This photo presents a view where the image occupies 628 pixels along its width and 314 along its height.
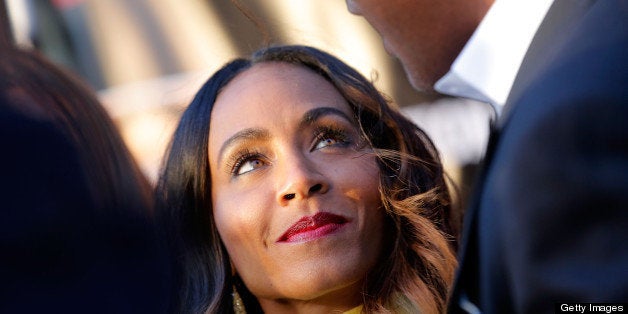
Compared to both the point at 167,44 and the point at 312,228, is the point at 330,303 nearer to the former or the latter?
the point at 312,228

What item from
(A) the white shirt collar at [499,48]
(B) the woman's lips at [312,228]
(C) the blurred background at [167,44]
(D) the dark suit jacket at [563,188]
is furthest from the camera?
(C) the blurred background at [167,44]

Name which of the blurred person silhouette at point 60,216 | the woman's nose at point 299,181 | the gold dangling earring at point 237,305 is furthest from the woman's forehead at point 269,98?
the blurred person silhouette at point 60,216

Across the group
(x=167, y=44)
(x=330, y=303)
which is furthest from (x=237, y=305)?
(x=167, y=44)

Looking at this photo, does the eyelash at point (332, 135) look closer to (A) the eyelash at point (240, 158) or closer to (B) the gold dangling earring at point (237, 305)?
(A) the eyelash at point (240, 158)

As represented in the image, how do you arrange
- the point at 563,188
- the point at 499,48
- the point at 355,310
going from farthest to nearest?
the point at 355,310, the point at 499,48, the point at 563,188

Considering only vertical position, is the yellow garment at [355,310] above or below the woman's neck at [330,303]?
below

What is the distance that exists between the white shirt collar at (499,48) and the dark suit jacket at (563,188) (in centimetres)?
22

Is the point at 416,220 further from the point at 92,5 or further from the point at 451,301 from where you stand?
the point at 92,5

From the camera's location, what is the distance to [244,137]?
6.53 feet

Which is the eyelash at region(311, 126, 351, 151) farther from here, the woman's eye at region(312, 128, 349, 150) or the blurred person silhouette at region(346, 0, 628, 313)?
the blurred person silhouette at region(346, 0, 628, 313)

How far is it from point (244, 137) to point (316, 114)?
0.19m

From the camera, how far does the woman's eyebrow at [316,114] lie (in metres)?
1.98

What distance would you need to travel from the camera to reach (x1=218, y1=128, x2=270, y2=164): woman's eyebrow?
6.46 ft

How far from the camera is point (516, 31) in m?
1.47
